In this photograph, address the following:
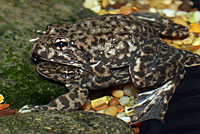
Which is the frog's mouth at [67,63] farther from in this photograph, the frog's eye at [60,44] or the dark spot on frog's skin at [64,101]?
the dark spot on frog's skin at [64,101]

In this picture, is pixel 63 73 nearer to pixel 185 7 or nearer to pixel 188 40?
pixel 188 40

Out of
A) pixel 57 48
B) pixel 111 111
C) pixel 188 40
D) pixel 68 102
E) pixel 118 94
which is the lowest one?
pixel 111 111

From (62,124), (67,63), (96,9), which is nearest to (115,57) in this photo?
(67,63)

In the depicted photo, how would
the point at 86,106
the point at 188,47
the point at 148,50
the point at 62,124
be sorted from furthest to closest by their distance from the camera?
1. the point at 188,47
2. the point at 86,106
3. the point at 148,50
4. the point at 62,124

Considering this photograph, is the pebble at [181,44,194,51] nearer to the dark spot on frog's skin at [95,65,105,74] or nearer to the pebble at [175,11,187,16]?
the pebble at [175,11,187,16]

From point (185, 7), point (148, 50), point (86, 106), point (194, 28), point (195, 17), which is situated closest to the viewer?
point (148, 50)

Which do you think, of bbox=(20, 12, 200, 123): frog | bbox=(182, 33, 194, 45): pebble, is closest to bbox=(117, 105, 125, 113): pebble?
bbox=(20, 12, 200, 123): frog
